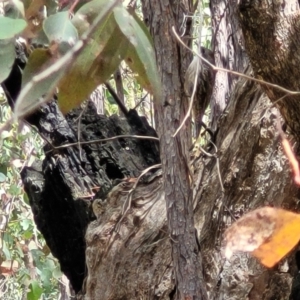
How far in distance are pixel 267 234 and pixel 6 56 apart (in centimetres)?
36

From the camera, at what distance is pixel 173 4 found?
83 centimetres

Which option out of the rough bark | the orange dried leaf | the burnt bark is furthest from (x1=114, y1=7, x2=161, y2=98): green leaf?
the burnt bark

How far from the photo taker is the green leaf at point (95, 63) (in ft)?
2.55

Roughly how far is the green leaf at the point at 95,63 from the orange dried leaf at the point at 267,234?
27 centimetres

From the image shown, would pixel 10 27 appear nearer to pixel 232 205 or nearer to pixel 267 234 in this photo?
pixel 267 234

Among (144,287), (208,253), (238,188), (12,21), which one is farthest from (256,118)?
(12,21)

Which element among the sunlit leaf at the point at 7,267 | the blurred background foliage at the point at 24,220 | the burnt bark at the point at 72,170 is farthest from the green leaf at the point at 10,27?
the sunlit leaf at the point at 7,267

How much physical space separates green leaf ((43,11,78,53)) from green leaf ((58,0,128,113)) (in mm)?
27

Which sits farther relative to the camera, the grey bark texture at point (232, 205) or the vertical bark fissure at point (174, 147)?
the grey bark texture at point (232, 205)

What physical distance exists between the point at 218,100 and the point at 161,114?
3.48 feet

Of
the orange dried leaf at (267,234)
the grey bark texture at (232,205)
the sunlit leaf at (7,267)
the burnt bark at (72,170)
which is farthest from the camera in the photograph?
the sunlit leaf at (7,267)

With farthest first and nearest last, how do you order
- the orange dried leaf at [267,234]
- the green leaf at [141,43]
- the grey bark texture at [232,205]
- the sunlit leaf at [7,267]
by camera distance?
1. the sunlit leaf at [7,267]
2. the grey bark texture at [232,205]
3. the green leaf at [141,43]
4. the orange dried leaf at [267,234]

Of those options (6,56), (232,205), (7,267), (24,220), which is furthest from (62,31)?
(24,220)

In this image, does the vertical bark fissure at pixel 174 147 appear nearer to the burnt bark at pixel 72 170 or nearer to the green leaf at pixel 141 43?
the green leaf at pixel 141 43
